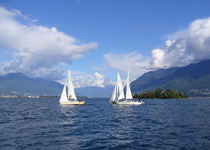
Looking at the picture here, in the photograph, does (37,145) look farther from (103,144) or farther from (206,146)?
(206,146)

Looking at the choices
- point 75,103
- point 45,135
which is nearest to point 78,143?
point 45,135

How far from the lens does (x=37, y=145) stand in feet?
71.0

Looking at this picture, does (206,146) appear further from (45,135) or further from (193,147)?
(45,135)

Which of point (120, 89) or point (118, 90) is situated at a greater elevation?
point (120, 89)

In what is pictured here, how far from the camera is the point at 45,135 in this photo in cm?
2652

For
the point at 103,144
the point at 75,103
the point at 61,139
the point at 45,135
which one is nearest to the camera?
the point at 103,144

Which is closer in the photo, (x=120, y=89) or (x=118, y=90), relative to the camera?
(x=120, y=89)

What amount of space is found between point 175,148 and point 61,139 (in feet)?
42.7

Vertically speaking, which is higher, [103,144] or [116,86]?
[116,86]

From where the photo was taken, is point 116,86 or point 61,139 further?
point 116,86

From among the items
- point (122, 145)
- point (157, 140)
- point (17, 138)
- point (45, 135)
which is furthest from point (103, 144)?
point (17, 138)

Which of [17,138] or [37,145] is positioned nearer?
[37,145]

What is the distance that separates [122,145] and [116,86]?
8254 centimetres

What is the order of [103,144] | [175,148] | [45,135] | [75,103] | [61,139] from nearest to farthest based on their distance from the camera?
[175,148]
[103,144]
[61,139]
[45,135]
[75,103]
